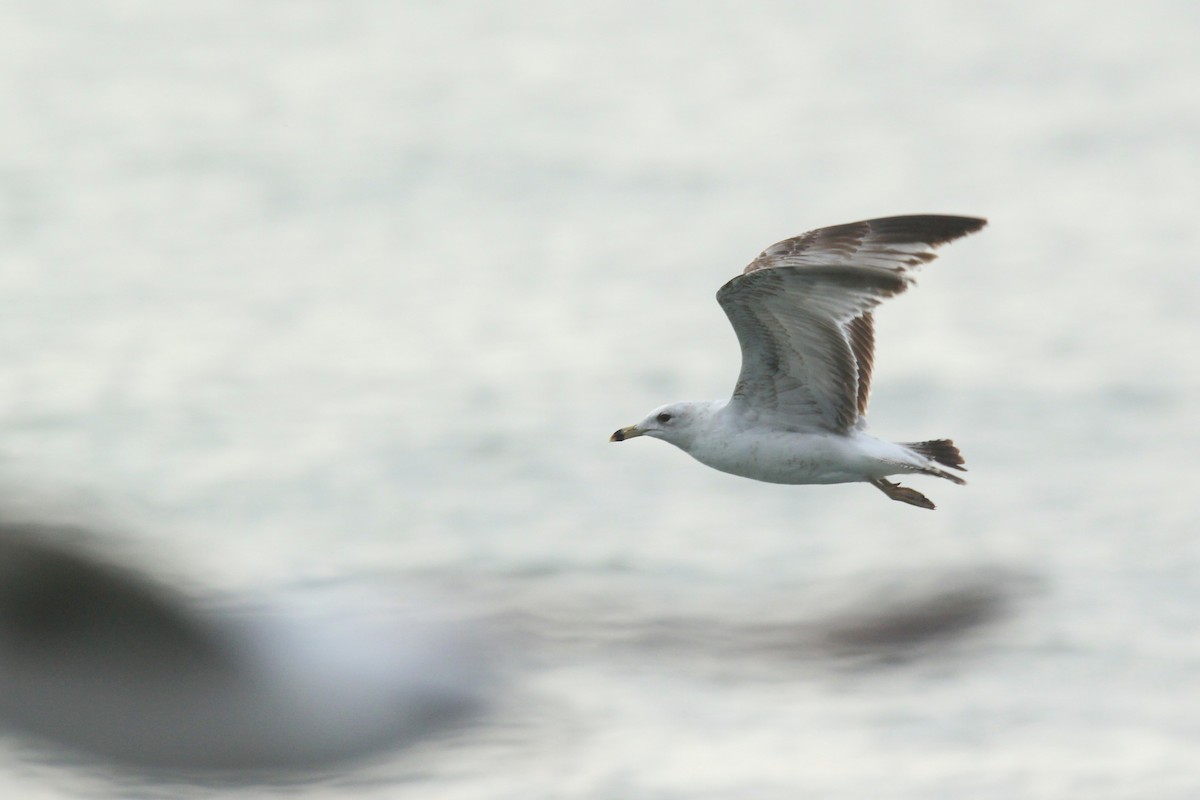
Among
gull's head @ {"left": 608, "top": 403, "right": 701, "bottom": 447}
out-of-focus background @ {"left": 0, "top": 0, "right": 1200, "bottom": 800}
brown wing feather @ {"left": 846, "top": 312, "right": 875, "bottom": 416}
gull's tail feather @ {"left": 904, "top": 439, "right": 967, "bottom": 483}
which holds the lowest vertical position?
gull's tail feather @ {"left": 904, "top": 439, "right": 967, "bottom": 483}

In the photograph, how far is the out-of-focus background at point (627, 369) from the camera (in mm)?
28438

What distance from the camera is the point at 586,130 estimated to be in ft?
164

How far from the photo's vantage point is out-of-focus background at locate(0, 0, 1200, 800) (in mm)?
28438

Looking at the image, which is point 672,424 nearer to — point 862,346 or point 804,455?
point 804,455

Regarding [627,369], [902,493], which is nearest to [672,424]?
[902,493]

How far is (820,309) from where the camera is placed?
48.5ft

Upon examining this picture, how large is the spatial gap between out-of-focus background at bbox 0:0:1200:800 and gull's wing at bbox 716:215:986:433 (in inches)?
473

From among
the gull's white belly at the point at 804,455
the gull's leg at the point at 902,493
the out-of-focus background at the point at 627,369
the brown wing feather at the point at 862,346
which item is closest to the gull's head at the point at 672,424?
the gull's white belly at the point at 804,455

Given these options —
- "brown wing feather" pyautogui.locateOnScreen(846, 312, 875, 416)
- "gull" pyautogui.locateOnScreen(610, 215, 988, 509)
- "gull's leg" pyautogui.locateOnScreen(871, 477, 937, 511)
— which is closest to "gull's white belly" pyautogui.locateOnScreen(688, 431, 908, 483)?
"gull" pyautogui.locateOnScreen(610, 215, 988, 509)

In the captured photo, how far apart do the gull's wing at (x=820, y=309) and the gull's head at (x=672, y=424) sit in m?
0.41

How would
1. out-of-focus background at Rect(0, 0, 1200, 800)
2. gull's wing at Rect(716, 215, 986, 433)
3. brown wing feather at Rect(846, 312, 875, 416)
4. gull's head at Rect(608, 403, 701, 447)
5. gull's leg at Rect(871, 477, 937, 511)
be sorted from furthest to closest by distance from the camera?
out-of-focus background at Rect(0, 0, 1200, 800) < gull's leg at Rect(871, 477, 937, 511) < gull's head at Rect(608, 403, 701, 447) < brown wing feather at Rect(846, 312, 875, 416) < gull's wing at Rect(716, 215, 986, 433)

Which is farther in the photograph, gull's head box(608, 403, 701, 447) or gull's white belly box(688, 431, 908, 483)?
gull's head box(608, 403, 701, 447)

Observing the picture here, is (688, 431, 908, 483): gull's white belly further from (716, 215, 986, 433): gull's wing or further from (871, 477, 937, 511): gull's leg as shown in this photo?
(871, 477, 937, 511): gull's leg

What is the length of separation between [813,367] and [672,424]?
1280 mm
